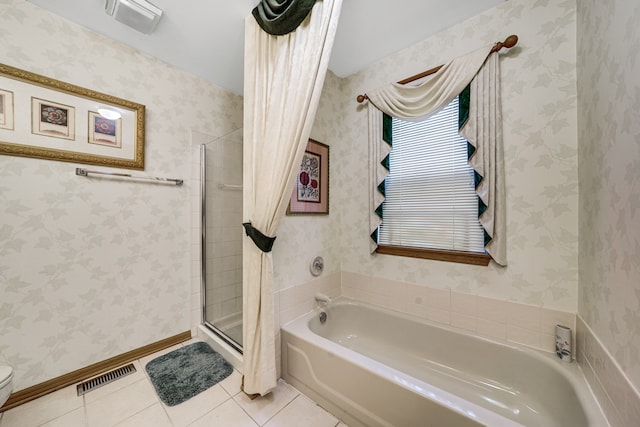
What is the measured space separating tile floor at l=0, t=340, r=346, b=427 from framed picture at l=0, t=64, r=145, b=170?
1423 mm

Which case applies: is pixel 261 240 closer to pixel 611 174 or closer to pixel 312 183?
pixel 312 183

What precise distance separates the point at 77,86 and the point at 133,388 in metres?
1.94

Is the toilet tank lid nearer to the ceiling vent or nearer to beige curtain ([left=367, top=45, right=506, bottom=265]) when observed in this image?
the ceiling vent

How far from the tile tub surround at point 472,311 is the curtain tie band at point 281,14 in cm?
175

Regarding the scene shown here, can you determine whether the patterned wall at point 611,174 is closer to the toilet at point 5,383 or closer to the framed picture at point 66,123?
the toilet at point 5,383

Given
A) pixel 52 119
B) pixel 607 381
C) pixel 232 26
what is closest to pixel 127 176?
pixel 52 119

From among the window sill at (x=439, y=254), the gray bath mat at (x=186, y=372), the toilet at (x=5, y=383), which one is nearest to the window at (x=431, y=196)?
the window sill at (x=439, y=254)

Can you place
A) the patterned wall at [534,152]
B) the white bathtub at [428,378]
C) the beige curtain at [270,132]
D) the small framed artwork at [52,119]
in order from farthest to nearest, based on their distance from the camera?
1. the small framed artwork at [52,119]
2. the patterned wall at [534,152]
3. the beige curtain at [270,132]
4. the white bathtub at [428,378]

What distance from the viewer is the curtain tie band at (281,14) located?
1.10 meters

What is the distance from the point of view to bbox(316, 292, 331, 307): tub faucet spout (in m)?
1.69

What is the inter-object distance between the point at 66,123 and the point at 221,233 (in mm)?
1177

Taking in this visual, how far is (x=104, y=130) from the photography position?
5.07 ft

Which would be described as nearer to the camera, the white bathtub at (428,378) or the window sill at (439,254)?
the white bathtub at (428,378)

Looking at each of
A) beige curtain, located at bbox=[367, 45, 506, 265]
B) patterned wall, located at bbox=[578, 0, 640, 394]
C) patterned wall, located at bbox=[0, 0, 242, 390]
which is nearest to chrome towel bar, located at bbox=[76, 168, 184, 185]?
patterned wall, located at bbox=[0, 0, 242, 390]
